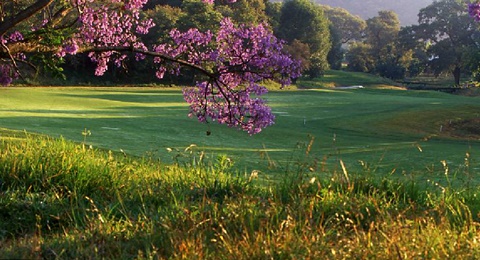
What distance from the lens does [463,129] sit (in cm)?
3225

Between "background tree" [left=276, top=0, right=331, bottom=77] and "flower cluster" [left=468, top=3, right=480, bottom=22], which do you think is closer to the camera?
"flower cluster" [left=468, top=3, right=480, bottom=22]

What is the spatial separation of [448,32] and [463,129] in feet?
308

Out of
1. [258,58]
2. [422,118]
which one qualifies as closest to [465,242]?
[258,58]

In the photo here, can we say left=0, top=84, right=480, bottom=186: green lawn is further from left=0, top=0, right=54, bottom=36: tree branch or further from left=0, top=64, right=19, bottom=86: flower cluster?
left=0, top=64, right=19, bottom=86: flower cluster

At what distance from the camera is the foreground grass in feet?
Answer: 15.0

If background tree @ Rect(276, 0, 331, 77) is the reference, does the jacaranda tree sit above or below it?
below

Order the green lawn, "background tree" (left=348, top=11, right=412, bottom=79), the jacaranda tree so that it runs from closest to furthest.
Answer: the jacaranda tree < the green lawn < "background tree" (left=348, top=11, right=412, bottom=79)

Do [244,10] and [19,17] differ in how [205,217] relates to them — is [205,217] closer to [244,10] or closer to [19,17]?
[19,17]

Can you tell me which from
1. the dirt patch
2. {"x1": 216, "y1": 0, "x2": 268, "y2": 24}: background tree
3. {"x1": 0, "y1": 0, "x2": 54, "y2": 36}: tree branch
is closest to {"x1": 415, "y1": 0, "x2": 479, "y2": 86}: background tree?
{"x1": 216, "y1": 0, "x2": 268, "y2": 24}: background tree

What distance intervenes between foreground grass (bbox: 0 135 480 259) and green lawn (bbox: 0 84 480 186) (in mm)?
830

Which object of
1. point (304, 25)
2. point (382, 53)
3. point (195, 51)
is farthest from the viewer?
point (382, 53)

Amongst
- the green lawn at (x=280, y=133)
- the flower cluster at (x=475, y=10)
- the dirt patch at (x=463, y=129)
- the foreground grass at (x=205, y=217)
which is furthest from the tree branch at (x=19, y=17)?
the dirt patch at (x=463, y=129)

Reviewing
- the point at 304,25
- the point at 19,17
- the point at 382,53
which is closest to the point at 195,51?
the point at 19,17

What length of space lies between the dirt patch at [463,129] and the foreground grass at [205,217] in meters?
24.1
